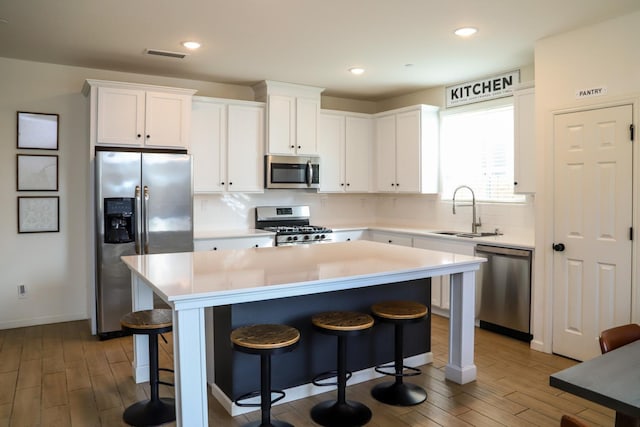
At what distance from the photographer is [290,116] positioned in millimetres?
5473

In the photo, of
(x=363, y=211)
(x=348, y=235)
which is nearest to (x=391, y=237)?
(x=348, y=235)

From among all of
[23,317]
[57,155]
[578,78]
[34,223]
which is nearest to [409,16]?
[578,78]

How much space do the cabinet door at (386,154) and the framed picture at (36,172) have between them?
3.69 metres

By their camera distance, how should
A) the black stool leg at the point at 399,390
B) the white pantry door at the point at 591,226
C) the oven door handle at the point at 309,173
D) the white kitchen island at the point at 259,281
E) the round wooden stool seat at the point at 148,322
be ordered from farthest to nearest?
the oven door handle at the point at 309,173 → the white pantry door at the point at 591,226 → the black stool leg at the point at 399,390 → the round wooden stool seat at the point at 148,322 → the white kitchen island at the point at 259,281

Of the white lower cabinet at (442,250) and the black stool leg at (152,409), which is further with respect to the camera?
the white lower cabinet at (442,250)

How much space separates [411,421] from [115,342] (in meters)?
2.78

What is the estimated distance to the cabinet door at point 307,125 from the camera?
553 cm

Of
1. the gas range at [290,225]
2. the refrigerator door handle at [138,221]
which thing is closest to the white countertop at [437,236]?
the gas range at [290,225]

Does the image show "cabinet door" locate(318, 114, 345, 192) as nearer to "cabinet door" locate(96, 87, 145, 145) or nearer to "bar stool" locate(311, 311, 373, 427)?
"cabinet door" locate(96, 87, 145, 145)

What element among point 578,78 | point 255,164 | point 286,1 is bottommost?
point 255,164

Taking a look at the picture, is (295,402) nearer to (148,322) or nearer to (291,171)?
(148,322)

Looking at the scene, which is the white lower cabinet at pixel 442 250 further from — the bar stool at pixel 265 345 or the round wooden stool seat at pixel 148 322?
the round wooden stool seat at pixel 148 322

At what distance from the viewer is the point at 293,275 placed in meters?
2.55

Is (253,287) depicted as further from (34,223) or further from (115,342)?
(34,223)
